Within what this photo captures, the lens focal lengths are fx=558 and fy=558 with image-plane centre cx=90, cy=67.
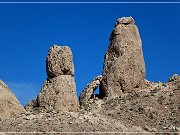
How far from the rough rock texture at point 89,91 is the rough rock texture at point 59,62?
19.2 ft

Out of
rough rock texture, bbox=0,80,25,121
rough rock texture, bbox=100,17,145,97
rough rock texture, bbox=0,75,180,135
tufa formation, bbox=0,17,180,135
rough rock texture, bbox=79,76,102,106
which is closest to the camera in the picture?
rough rock texture, bbox=0,75,180,135

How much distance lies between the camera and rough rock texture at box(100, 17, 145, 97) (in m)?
36.3

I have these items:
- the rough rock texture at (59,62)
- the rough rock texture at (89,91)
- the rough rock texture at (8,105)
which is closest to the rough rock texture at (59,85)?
the rough rock texture at (59,62)

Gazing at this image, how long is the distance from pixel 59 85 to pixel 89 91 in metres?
8.01

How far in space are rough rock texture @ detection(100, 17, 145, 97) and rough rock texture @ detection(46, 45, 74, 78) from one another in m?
5.14

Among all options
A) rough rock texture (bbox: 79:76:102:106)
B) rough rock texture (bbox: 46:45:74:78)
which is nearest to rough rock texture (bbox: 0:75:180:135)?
rough rock texture (bbox: 79:76:102:106)

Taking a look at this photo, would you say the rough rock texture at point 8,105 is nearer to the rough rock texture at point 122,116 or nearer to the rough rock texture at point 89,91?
the rough rock texture at point 122,116

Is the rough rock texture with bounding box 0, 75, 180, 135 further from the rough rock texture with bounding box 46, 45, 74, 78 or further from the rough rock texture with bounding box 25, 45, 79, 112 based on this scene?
the rough rock texture with bounding box 46, 45, 74, 78

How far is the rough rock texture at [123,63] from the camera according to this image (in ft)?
119

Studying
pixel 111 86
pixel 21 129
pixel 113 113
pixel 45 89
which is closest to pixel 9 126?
pixel 21 129

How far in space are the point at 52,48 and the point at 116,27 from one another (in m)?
6.58

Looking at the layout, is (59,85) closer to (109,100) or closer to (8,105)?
(8,105)

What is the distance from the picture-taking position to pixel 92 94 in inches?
1531

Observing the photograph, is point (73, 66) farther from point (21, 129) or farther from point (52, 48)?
point (21, 129)
